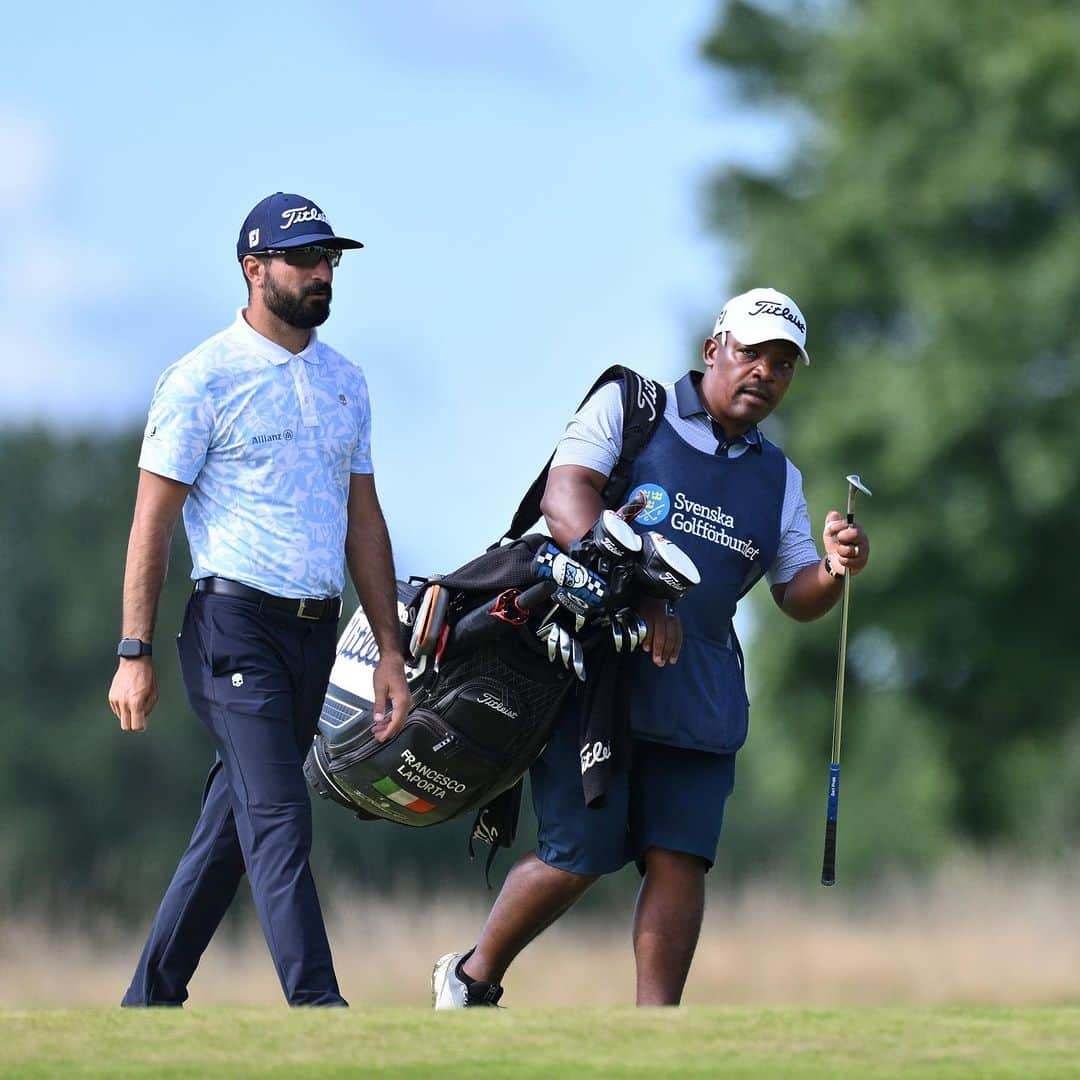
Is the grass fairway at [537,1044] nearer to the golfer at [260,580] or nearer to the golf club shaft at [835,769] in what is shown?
the golfer at [260,580]

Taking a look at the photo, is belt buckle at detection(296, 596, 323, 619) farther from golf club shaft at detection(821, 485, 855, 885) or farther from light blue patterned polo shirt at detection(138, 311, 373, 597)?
golf club shaft at detection(821, 485, 855, 885)

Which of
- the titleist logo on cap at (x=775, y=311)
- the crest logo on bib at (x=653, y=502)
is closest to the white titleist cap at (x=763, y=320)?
the titleist logo on cap at (x=775, y=311)

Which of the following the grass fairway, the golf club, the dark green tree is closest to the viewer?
the grass fairway

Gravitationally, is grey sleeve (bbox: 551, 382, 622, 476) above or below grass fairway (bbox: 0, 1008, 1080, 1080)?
above

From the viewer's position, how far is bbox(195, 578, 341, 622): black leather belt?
5559 mm

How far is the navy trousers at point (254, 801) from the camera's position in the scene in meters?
5.42

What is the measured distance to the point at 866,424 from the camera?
2458 centimetres

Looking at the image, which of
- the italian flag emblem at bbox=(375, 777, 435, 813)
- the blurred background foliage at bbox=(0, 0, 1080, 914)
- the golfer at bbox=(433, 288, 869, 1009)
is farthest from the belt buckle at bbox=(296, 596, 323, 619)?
the blurred background foliage at bbox=(0, 0, 1080, 914)

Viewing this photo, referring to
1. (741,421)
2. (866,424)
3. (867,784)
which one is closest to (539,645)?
(741,421)

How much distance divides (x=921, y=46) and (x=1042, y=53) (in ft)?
5.94

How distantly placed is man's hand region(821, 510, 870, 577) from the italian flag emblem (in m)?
1.37

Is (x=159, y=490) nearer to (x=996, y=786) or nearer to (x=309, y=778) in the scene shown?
(x=309, y=778)

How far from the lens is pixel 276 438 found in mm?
5594

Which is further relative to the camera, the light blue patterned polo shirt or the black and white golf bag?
the black and white golf bag
